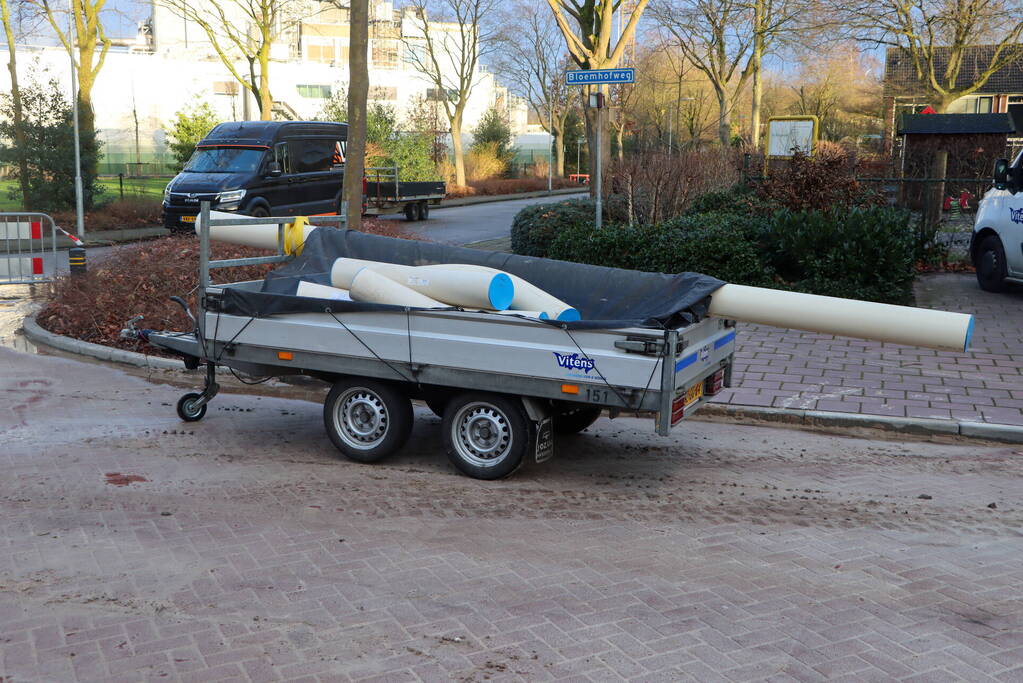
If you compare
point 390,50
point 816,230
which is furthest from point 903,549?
point 390,50

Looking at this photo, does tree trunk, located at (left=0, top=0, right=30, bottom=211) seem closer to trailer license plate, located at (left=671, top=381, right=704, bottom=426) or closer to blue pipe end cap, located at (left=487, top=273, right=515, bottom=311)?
blue pipe end cap, located at (left=487, top=273, right=515, bottom=311)

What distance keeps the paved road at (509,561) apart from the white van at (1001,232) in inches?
275

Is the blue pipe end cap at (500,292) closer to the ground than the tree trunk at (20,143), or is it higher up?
closer to the ground

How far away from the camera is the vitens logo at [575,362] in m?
6.20

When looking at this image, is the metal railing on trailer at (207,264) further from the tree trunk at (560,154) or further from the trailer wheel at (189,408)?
the tree trunk at (560,154)

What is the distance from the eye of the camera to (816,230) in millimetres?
13164

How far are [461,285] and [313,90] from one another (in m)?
66.8

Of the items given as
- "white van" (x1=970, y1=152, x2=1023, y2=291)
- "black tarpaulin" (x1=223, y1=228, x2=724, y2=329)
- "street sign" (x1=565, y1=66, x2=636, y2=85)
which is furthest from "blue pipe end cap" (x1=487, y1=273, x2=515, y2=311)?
"white van" (x1=970, y1=152, x2=1023, y2=291)

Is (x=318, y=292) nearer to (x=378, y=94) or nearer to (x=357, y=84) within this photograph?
(x=357, y=84)

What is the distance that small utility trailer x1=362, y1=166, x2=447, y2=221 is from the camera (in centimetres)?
2867

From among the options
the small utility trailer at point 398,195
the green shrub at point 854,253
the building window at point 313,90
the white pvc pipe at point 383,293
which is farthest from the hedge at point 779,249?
the building window at point 313,90

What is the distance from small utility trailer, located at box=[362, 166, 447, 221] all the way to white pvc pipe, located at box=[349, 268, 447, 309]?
2080cm

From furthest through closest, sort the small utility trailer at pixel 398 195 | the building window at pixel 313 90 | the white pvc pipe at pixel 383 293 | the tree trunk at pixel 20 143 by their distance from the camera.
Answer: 1. the building window at pixel 313 90
2. the small utility trailer at pixel 398 195
3. the tree trunk at pixel 20 143
4. the white pvc pipe at pixel 383 293

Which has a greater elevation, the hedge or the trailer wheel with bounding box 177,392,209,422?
the hedge
